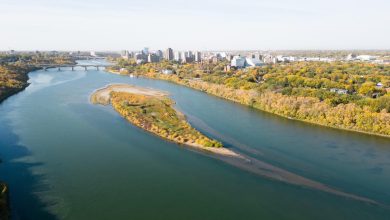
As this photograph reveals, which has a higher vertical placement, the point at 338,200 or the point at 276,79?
the point at 276,79

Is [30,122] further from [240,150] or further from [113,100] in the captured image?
[240,150]

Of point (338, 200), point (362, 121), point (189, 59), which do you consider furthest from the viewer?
point (189, 59)

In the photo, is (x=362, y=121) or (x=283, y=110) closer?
(x=362, y=121)

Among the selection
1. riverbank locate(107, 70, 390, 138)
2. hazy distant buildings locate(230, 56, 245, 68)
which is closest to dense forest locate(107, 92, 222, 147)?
riverbank locate(107, 70, 390, 138)

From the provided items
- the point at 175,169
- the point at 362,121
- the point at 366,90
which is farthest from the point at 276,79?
the point at 175,169

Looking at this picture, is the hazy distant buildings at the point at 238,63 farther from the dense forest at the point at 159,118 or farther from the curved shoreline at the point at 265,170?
the curved shoreline at the point at 265,170

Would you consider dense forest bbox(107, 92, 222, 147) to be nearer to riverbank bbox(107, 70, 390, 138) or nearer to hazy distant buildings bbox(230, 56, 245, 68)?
riverbank bbox(107, 70, 390, 138)
